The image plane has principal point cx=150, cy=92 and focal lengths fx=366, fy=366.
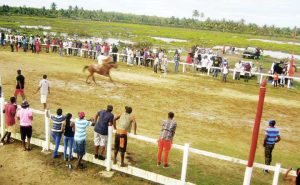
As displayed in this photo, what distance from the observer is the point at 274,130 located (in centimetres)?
1094

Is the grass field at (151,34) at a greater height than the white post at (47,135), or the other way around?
the grass field at (151,34)

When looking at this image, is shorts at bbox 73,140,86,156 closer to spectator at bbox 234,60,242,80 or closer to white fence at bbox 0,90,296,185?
white fence at bbox 0,90,296,185

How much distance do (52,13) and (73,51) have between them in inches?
4063

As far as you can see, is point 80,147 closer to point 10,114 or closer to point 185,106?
point 10,114

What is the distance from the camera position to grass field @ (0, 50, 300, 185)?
1160cm

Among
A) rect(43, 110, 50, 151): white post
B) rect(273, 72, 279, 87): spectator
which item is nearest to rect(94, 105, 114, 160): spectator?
rect(43, 110, 50, 151): white post

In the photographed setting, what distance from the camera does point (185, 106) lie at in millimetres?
18734

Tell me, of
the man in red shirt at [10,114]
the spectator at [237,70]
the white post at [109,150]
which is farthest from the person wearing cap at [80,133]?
the spectator at [237,70]

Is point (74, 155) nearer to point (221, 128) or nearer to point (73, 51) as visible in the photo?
point (221, 128)

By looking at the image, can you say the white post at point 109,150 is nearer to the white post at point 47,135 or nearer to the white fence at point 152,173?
the white fence at point 152,173

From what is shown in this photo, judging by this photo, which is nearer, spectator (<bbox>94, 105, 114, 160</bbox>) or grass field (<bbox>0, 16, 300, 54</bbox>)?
spectator (<bbox>94, 105, 114, 160</bbox>)

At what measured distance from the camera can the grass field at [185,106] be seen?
38.1 feet

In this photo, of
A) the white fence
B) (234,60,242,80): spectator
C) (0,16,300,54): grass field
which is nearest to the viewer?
the white fence

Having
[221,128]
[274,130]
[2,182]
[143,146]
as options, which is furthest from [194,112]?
[2,182]
